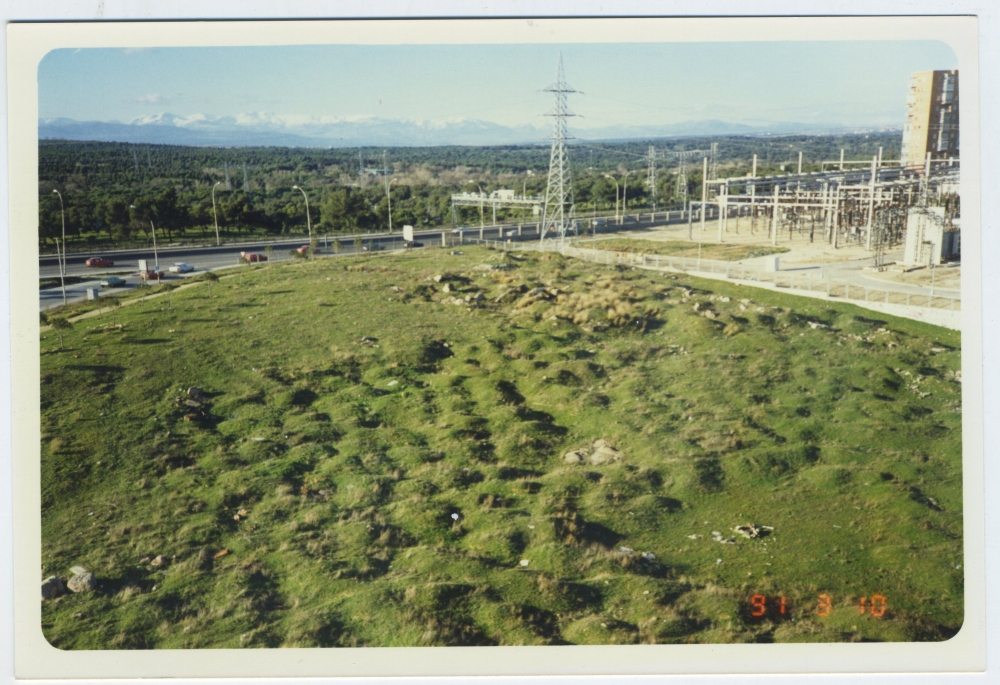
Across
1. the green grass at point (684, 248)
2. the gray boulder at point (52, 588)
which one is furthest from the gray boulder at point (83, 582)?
the green grass at point (684, 248)

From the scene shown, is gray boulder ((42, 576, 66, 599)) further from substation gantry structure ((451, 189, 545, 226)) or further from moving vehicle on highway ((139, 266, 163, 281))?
substation gantry structure ((451, 189, 545, 226))

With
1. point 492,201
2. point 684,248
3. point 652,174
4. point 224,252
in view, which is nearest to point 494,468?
point 224,252

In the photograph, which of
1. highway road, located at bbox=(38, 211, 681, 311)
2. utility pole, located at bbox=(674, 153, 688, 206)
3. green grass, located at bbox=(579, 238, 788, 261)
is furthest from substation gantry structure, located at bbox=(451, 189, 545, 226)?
utility pole, located at bbox=(674, 153, 688, 206)

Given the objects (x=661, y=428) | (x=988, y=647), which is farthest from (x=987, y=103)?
(x=988, y=647)

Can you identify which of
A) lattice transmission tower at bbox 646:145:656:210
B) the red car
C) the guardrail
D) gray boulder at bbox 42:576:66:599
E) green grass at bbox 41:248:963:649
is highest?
lattice transmission tower at bbox 646:145:656:210

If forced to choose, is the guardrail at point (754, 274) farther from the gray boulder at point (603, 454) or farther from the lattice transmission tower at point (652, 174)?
the gray boulder at point (603, 454)

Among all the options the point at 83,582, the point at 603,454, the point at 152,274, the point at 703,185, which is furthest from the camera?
the point at 703,185

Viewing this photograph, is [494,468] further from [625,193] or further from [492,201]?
[625,193]
